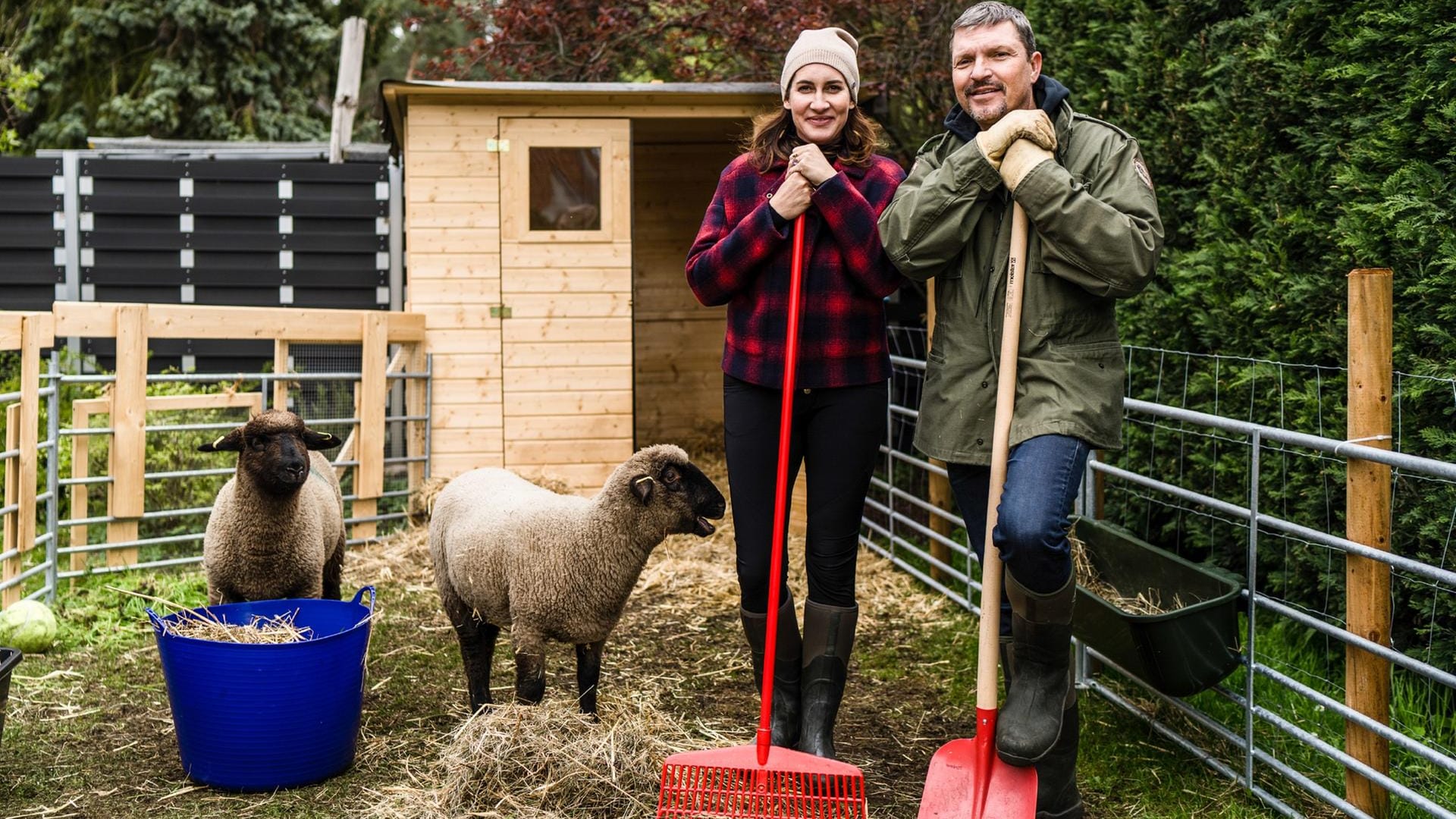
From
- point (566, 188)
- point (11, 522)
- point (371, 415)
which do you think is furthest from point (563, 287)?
point (11, 522)

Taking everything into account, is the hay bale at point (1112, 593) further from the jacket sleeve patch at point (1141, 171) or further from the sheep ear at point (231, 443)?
the sheep ear at point (231, 443)

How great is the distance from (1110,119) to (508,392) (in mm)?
4535

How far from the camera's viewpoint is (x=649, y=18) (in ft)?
34.4

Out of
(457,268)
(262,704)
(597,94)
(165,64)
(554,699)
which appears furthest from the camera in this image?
(165,64)

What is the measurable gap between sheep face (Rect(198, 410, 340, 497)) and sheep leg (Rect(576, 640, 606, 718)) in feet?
4.18

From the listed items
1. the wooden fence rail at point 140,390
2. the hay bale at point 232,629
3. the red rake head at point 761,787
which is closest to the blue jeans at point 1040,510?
the red rake head at point 761,787

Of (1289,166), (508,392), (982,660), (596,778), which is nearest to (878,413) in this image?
(982,660)

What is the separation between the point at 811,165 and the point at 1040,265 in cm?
69

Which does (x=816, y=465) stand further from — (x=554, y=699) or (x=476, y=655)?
Result: (x=476, y=655)

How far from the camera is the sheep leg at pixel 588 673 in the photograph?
14.4 feet

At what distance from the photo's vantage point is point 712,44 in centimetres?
1015

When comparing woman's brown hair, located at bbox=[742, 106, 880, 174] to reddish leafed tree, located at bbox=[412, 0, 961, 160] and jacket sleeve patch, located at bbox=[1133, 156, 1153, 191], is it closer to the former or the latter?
jacket sleeve patch, located at bbox=[1133, 156, 1153, 191]

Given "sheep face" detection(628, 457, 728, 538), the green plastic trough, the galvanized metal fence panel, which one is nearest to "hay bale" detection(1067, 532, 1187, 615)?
the green plastic trough

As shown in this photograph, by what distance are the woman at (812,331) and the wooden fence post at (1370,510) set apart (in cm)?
133
